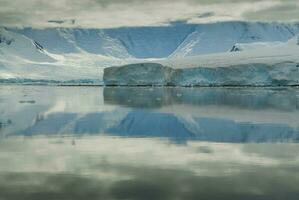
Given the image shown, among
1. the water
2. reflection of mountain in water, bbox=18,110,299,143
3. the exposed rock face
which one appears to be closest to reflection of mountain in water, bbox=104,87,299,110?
reflection of mountain in water, bbox=18,110,299,143

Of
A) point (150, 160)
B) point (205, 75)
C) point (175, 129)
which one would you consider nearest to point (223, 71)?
point (205, 75)

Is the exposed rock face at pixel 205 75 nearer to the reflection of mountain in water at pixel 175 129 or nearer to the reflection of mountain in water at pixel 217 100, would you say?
the reflection of mountain in water at pixel 217 100

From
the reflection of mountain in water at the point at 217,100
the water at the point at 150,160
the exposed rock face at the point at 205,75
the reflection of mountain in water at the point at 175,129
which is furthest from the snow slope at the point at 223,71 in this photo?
the water at the point at 150,160

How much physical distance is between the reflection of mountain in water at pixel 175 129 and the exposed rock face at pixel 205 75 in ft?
139

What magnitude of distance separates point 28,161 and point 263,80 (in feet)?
174

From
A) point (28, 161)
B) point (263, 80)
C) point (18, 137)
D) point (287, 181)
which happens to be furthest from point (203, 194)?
point (263, 80)

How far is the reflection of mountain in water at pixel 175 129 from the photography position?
13039 mm

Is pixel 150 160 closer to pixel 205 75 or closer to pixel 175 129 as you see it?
pixel 175 129

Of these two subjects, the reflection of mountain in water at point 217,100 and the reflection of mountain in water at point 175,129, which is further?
the reflection of mountain in water at point 217,100

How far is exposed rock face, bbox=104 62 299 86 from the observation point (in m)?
59.2

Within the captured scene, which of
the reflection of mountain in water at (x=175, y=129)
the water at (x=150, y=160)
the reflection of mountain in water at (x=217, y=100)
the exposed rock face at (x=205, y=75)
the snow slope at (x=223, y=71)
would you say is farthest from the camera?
the snow slope at (x=223, y=71)

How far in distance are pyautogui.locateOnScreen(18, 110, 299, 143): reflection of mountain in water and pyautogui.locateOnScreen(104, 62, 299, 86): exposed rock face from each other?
42.2m

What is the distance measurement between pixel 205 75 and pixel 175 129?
163 feet

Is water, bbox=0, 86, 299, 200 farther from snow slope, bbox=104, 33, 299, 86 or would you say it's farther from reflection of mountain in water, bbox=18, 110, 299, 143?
snow slope, bbox=104, 33, 299, 86
